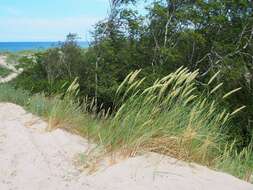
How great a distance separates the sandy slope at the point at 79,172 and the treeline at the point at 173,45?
10.7m

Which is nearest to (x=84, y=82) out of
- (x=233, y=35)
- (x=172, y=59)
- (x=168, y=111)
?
(x=172, y=59)

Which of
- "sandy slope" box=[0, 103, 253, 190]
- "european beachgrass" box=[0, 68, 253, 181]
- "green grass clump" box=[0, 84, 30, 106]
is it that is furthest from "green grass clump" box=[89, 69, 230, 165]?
"green grass clump" box=[0, 84, 30, 106]

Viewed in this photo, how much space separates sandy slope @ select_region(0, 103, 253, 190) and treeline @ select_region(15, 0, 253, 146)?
10732 mm

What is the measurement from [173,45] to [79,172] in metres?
13.2

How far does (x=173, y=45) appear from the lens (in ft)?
57.8

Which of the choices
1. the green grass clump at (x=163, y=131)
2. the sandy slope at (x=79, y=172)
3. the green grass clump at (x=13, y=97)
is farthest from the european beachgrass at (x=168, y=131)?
the green grass clump at (x=13, y=97)

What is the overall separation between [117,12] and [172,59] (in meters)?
2.48

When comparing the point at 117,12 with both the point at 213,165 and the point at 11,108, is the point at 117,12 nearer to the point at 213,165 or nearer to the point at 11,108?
the point at 11,108

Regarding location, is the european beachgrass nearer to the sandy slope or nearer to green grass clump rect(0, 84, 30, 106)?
the sandy slope

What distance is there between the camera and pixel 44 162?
5.10 m

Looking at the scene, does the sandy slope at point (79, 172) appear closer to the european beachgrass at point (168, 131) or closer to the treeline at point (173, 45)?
the european beachgrass at point (168, 131)

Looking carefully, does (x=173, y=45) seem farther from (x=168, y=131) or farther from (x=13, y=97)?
(x=168, y=131)

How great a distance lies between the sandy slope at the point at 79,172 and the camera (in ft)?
14.9

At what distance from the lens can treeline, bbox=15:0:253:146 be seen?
1672cm
